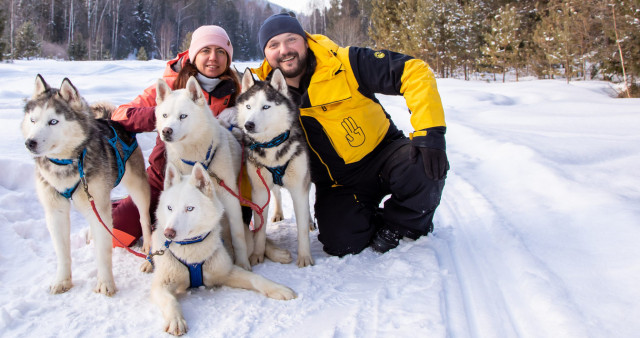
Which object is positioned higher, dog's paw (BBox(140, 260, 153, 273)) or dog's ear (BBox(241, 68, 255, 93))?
dog's ear (BBox(241, 68, 255, 93))

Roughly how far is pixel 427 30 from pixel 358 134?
16.2 meters

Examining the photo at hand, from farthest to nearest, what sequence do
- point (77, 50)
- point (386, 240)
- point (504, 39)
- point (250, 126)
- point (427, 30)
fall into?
point (77, 50) < point (427, 30) < point (504, 39) < point (386, 240) < point (250, 126)

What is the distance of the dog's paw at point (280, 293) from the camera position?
1.92 meters

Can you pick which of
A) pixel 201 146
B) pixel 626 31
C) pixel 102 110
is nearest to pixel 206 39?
pixel 102 110

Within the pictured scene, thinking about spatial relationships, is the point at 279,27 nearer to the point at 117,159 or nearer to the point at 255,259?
the point at 117,159

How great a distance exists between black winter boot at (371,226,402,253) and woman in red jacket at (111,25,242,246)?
1.02 meters

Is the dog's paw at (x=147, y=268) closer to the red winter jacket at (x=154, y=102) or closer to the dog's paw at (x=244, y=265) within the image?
the dog's paw at (x=244, y=265)

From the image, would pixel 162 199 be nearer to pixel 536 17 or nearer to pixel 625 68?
pixel 625 68

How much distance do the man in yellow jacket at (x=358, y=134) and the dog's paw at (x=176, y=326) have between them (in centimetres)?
114

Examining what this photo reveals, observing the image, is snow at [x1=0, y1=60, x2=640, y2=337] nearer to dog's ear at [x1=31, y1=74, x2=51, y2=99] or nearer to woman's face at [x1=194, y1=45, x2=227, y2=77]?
dog's ear at [x1=31, y1=74, x2=51, y2=99]

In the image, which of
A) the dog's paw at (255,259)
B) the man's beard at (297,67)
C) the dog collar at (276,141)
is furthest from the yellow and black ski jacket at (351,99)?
the dog's paw at (255,259)

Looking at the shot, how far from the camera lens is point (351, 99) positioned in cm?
264

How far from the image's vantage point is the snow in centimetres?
164

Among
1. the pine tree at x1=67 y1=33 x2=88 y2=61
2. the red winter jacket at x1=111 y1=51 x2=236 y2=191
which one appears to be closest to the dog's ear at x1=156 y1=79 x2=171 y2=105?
the red winter jacket at x1=111 y1=51 x2=236 y2=191
